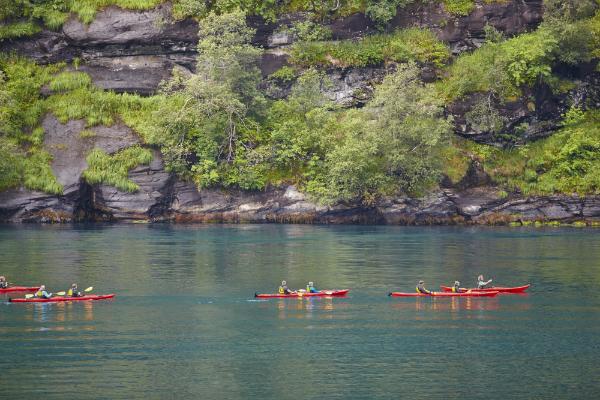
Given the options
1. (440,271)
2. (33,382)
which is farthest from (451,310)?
(33,382)

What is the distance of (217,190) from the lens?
102812 mm

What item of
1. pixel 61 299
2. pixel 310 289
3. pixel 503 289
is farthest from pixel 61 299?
pixel 503 289

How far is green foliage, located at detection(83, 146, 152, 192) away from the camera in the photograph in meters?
101

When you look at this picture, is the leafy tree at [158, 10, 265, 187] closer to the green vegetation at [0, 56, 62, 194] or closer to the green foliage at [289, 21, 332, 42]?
the green foliage at [289, 21, 332, 42]

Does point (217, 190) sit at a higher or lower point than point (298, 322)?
higher

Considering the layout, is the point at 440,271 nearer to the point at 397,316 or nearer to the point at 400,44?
the point at 397,316

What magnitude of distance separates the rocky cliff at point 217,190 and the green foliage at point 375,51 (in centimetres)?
125

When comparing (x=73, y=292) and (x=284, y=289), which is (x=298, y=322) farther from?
(x=73, y=292)

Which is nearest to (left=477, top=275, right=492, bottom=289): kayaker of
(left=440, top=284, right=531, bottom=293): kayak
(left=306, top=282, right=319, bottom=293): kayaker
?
(left=440, top=284, right=531, bottom=293): kayak

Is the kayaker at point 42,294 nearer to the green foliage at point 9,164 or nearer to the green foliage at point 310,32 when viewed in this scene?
the green foliage at point 9,164

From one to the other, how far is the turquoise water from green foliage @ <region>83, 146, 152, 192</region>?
12.1 metres

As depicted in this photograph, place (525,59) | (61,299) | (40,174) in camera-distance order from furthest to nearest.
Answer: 1. (525,59)
2. (40,174)
3. (61,299)

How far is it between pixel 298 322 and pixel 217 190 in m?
47.5

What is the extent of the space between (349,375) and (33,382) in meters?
13.7
